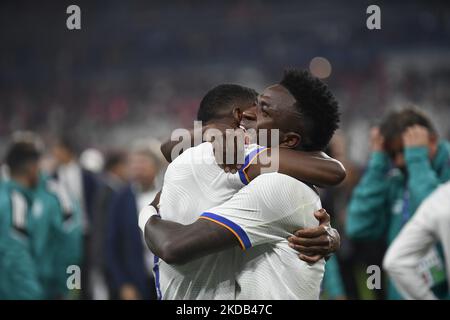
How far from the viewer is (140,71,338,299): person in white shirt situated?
2031mm

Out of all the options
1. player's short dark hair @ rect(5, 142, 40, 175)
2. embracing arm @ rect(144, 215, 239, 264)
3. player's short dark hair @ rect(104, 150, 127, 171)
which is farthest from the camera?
player's short dark hair @ rect(104, 150, 127, 171)

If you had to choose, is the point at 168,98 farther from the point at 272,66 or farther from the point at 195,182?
the point at 195,182

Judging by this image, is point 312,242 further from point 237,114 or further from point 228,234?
point 237,114

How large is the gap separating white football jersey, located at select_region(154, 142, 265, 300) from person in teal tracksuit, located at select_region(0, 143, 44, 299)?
125 inches

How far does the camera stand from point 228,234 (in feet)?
6.66

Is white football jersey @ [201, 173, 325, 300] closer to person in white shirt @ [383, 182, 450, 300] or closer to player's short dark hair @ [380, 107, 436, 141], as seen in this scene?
person in white shirt @ [383, 182, 450, 300]

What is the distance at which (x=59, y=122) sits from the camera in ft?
79.5

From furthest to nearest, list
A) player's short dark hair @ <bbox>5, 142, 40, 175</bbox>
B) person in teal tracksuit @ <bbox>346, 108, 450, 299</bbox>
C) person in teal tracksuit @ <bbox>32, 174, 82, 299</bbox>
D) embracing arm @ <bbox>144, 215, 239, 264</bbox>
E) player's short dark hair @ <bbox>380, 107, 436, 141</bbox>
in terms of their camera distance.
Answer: person in teal tracksuit @ <bbox>32, 174, 82, 299</bbox>, player's short dark hair @ <bbox>5, 142, 40, 175</bbox>, player's short dark hair @ <bbox>380, 107, 436, 141</bbox>, person in teal tracksuit @ <bbox>346, 108, 450, 299</bbox>, embracing arm @ <bbox>144, 215, 239, 264</bbox>

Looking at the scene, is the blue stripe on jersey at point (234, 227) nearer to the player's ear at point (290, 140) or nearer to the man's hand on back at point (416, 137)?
the player's ear at point (290, 140)

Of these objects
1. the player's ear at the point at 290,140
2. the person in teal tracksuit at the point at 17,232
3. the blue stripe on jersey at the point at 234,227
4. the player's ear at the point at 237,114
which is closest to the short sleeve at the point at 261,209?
the blue stripe on jersey at the point at 234,227

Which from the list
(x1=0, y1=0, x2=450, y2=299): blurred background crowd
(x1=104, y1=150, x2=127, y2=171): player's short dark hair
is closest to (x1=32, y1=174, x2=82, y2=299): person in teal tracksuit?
(x1=104, y1=150, x2=127, y2=171): player's short dark hair

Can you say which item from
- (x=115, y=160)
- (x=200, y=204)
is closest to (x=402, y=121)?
(x=200, y=204)

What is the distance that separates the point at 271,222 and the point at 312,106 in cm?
42

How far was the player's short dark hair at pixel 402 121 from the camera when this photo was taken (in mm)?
4109
